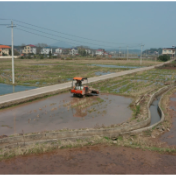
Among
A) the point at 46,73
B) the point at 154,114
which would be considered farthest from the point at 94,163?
the point at 46,73

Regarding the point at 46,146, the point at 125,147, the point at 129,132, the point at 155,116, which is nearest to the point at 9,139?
the point at 46,146

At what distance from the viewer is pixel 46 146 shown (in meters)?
9.05

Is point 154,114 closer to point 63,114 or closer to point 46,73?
point 63,114

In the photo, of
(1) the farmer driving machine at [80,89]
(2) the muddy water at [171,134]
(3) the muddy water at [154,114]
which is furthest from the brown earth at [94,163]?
(1) the farmer driving machine at [80,89]

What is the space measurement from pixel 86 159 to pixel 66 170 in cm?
113

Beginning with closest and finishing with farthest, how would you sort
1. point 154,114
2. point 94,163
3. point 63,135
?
point 94,163
point 63,135
point 154,114

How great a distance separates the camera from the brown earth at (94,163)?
736 centimetres

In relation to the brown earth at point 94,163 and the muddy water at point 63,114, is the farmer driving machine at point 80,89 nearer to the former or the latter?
the muddy water at point 63,114

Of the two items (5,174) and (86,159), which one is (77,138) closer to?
(86,159)

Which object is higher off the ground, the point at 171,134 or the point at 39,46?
the point at 39,46

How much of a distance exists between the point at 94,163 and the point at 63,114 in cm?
657

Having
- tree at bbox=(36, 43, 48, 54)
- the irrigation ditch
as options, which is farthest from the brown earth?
tree at bbox=(36, 43, 48, 54)

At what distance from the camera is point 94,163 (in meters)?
7.91

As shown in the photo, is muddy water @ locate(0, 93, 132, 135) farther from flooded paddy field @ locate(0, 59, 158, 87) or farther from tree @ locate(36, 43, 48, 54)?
tree @ locate(36, 43, 48, 54)
